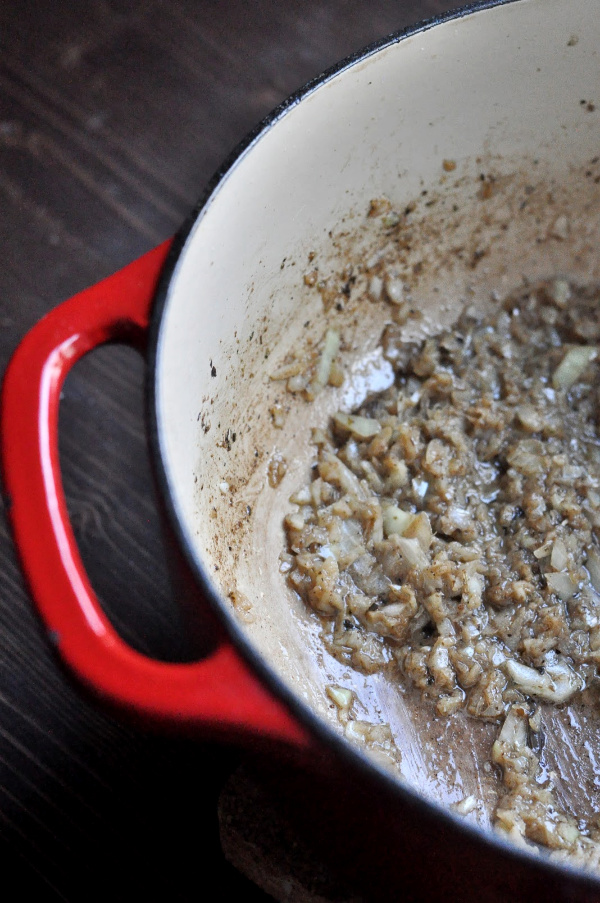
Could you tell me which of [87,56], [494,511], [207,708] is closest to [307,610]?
[494,511]

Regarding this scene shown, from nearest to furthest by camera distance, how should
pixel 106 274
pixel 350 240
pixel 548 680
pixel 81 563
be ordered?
1. pixel 81 563
2. pixel 548 680
3. pixel 350 240
4. pixel 106 274

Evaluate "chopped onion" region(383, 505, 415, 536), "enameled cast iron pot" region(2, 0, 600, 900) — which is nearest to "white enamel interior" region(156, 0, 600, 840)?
"enameled cast iron pot" region(2, 0, 600, 900)

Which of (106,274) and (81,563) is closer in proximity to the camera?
(81,563)

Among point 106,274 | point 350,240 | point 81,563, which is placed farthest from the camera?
point 106,274

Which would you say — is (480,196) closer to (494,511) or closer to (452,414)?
(452,414)

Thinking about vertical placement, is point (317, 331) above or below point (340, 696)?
above

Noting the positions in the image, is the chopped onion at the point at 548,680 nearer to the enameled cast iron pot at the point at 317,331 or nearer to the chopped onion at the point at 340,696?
the enameled cast iron pot at the point at 317,331

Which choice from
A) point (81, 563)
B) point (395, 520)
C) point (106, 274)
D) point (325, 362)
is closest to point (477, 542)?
point (395, 520)

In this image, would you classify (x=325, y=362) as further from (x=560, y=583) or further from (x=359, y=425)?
(x=560, y=583)
